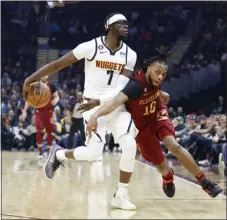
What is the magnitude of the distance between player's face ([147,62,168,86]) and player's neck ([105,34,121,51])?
0.46m

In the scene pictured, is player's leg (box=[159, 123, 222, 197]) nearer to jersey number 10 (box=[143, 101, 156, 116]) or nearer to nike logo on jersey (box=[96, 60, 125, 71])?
jersey number 10 (box=[143, 101, 156, 116])

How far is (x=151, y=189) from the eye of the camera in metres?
7.05

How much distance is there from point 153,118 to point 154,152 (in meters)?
0.32

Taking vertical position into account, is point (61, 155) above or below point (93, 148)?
below

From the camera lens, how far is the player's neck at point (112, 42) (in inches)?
180

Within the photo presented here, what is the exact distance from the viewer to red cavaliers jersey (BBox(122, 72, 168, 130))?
174 inches

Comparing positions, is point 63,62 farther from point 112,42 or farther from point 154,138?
point 154,138

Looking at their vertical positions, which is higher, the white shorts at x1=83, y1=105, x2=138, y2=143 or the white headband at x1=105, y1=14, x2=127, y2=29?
the white headband at x1=105, y1=14, x2=127, y2=29


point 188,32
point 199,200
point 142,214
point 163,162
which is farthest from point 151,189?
point 188,32

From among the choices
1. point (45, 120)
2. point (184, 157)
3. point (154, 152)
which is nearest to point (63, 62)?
point (154, 152)

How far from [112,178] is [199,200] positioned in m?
2.08

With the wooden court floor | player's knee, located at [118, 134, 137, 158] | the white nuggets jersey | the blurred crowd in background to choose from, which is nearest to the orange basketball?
the white nuggets jersey

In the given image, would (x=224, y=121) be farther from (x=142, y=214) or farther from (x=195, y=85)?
(x=195, y=85)

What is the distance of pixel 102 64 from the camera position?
4.65m
